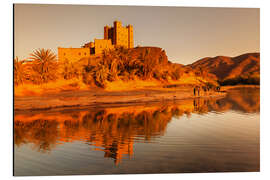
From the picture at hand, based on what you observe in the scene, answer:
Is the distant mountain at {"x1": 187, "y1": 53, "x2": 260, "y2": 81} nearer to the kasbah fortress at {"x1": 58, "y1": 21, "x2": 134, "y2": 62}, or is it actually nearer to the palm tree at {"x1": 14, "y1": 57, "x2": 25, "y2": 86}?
the kasbah fortress at {"x1": 58, "y1": 21, "x2": 134, "y2": 62}

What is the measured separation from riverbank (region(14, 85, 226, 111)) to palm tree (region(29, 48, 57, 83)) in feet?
4.39

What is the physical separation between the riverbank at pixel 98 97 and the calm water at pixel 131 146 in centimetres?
74

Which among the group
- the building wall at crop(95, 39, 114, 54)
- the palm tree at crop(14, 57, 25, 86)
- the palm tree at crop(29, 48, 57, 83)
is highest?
the building wall at crop(95, 39, 114, 54)

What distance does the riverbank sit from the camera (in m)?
8.82

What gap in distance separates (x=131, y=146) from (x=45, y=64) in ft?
23.5

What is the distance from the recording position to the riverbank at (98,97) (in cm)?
882

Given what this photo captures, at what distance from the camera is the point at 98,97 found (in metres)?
13.5

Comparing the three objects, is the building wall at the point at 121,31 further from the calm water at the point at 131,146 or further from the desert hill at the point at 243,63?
the calm water at the point at 131,146

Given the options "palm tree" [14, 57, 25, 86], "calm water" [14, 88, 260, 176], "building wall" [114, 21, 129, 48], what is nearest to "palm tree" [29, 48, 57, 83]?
"palm tree" [14, 57, 25, 86]

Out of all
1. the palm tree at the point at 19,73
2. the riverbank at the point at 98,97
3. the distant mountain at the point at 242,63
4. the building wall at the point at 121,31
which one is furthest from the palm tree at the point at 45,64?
the distant mountain at the point at 242,63

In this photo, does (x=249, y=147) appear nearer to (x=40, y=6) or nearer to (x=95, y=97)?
(x=40, y=6)

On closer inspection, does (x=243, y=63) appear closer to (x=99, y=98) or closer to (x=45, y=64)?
(x=99, y=98)

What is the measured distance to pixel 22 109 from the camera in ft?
26.6
